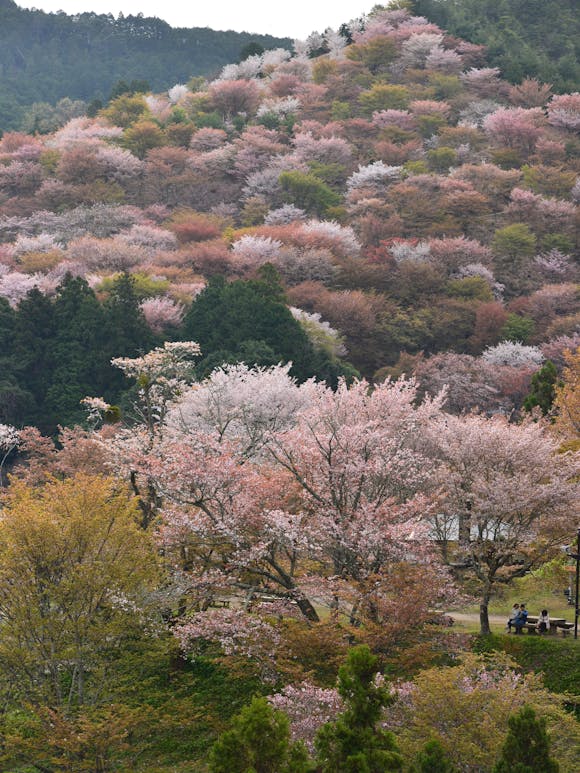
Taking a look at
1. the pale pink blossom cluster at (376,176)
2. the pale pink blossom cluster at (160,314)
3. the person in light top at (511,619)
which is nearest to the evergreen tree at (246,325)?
the pale pink blossom cluster at (160,314)

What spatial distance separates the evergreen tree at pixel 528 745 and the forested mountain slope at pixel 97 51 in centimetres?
12624

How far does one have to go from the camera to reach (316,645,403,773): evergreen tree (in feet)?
43.1

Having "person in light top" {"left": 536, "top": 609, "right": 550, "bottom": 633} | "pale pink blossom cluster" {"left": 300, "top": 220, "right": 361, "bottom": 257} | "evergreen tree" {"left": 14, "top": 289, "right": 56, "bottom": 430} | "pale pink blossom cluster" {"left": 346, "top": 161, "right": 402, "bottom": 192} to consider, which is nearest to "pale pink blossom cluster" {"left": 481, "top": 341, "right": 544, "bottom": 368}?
"pale pink blossom cluster" {"left": 300, "top": 220, "right": 361, "bottom": 257}

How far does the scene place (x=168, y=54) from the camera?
14462 centimetres

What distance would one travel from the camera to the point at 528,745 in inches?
521

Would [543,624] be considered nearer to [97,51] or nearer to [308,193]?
[308,193]

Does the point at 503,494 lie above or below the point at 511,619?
above

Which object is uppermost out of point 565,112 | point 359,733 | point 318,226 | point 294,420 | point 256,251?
point 565,112

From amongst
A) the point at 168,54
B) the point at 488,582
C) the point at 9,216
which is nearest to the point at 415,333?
the point at 488,582

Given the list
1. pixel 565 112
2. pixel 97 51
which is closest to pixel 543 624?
pixel 565 112

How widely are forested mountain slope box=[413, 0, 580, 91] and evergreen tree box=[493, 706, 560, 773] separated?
264ft

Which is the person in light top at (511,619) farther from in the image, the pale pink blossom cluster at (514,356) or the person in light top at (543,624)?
the pale pink blossom cluster at (514,356)

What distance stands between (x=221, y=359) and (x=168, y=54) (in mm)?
113663

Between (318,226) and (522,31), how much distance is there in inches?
2238
